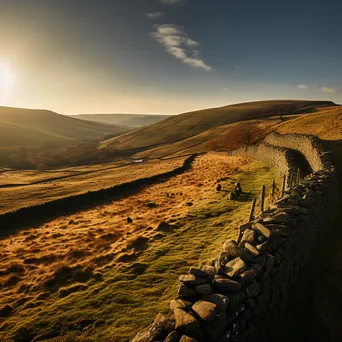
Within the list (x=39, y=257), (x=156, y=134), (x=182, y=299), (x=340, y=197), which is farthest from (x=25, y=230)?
(x=156, y=134)

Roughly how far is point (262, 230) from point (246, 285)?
224 cm

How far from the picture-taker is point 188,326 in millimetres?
5105

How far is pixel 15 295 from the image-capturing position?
1316cm

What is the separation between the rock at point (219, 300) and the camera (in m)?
5.44

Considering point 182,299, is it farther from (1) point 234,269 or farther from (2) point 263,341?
(2) point 263,341

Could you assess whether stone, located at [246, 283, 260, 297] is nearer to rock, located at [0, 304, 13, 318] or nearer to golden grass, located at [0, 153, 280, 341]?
golden grass, located at [0, 153, 280, 341]

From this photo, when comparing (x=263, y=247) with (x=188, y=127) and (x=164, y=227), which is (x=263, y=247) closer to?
(x=164, y=227)

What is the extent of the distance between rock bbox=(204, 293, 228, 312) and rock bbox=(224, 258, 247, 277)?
822 millimetres

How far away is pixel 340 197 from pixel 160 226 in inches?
500

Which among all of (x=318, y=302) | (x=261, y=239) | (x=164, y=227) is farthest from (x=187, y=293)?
(x=164, y=227)

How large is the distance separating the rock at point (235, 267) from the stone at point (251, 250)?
22.5 inches

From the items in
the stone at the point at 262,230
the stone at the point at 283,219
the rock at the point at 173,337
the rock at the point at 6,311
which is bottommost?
the rock at the point at 6,311

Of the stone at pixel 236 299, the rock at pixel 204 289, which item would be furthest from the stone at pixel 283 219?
the rock at pixel 204 289

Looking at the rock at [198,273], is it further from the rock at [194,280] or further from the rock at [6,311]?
the rock at [6,311]
